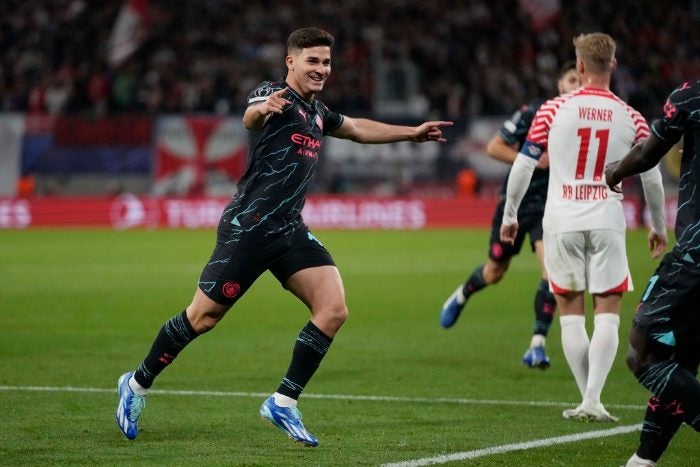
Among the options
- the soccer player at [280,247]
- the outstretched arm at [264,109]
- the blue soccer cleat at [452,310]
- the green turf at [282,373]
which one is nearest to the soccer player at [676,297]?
the green turf at [282,373]

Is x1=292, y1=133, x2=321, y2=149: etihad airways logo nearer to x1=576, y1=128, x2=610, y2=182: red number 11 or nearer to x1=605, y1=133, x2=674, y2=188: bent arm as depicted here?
x1=576, y1=128, x2=610, y2=182: red number 11

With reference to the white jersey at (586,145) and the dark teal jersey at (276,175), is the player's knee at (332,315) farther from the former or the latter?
the white jersey at (586,145)

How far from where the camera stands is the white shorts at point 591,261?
25.7ft

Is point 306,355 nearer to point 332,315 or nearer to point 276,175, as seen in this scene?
point 332,315

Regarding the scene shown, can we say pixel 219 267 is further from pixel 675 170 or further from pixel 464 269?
pixel 675 170

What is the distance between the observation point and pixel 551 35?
3472 centimetres

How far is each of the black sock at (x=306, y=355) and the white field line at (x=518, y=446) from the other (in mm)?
956

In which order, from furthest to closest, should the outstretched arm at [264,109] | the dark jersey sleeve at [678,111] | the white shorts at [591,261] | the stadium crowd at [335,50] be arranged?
the stadium crowd at [335,50], the white shorts at [591,261], the outstretched arm at [264,109], the dark jersey sleeve at [678,111]

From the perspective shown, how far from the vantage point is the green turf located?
22.2ft

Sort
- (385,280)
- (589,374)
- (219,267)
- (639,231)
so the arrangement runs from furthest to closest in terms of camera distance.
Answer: (639,231)
(385,280)
(589,374)
(219,267)

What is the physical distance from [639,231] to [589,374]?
2227cm

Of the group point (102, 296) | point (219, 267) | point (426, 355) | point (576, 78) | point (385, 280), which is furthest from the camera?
point (385, 280)

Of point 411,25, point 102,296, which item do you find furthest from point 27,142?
point 102,296

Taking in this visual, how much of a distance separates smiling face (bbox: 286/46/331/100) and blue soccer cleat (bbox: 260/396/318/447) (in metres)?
1.82
